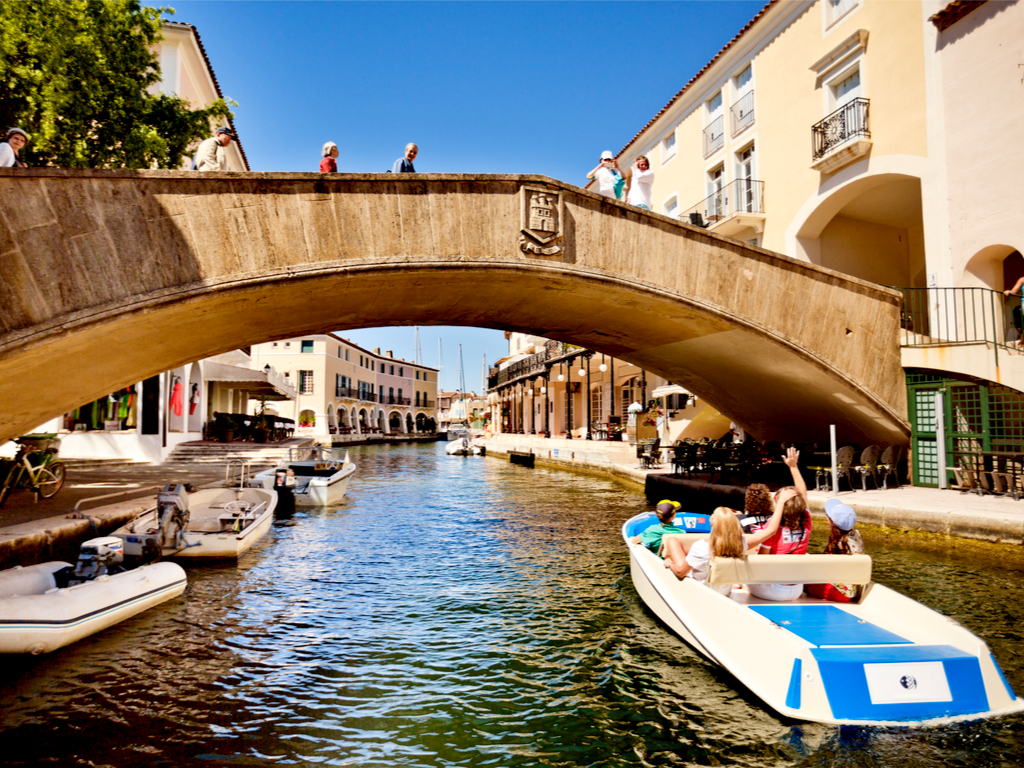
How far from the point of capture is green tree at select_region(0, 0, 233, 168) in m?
14.0

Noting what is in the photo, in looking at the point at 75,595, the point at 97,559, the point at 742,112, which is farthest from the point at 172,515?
the point at 742,112

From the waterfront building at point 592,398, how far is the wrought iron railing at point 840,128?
8.08m

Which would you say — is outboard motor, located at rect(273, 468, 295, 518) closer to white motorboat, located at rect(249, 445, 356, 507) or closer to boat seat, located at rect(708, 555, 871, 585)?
white motorboat, located at rect(249, 445, 356, 507)

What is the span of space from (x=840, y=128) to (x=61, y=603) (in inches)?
743

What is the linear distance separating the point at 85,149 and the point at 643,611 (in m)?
15.4

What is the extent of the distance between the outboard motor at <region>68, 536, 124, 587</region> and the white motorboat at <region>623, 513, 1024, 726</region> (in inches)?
259

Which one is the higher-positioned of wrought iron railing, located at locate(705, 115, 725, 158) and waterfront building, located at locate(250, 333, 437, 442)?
wrought iron railing, located at locate(705, 115, 725, 158)

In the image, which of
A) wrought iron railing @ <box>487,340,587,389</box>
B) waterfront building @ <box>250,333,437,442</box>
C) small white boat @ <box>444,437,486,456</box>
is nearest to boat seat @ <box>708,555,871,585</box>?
wrought iron railing @ <box>487,340,587,389</box>

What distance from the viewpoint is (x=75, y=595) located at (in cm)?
654

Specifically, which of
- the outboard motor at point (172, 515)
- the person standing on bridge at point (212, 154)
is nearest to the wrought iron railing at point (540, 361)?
the person standing on bridge at point (212, 154)

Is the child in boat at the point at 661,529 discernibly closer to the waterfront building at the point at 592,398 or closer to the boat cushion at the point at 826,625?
the boat cushion at the point at 826,625

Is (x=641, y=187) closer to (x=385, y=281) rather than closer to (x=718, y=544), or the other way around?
(x=385, y=281)

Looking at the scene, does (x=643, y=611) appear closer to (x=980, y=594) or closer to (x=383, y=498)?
(x=980, y=594)

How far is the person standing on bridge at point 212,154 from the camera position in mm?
9234
